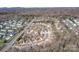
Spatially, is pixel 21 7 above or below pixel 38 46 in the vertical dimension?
above

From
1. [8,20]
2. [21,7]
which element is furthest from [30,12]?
[8,20]

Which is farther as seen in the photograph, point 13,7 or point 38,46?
point 13,7

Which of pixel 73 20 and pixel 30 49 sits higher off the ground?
pixel 73 20

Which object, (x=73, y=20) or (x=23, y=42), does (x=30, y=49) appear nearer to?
(x=23, y=42)

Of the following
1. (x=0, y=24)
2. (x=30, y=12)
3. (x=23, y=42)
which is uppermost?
(x=30, y=12)

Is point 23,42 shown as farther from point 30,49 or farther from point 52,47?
point 52,47
